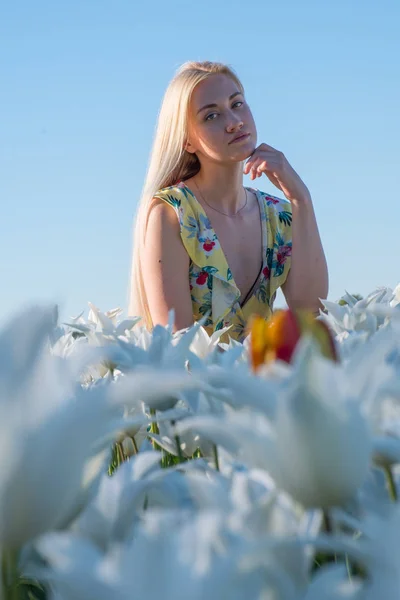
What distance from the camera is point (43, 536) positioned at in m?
0.59

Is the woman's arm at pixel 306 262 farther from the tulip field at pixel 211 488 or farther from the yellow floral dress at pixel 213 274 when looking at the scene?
the tulip field at pixel 211 488

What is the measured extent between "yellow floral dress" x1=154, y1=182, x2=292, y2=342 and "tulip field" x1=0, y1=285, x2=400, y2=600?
328cm

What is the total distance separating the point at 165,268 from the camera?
3916 millimetres

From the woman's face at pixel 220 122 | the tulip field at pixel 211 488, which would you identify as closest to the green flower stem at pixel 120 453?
the tulip field at pixel 211 488

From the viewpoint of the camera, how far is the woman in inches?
157

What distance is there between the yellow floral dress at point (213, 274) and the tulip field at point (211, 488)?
10.8ft

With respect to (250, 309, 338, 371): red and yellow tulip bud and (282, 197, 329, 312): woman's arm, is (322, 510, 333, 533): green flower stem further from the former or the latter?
(282, 197, 329, 312): woman's arm

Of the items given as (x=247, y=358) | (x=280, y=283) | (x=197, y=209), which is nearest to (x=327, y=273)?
(x=280, y=283)

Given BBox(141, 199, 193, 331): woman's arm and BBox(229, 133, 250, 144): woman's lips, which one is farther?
BBox(229, 133, 250, 144): woman's lips

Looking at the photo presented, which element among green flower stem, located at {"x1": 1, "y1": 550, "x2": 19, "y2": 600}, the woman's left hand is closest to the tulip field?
green flower stem, located at {"x1": 1, "y1": 550, "x2": 19, "y2": 600}

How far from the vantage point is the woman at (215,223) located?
400cm

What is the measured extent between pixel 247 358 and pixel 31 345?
61cm

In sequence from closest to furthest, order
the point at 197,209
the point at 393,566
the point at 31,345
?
1. the point at 393,566
2. the point at 31,345
3. the point at 197,209

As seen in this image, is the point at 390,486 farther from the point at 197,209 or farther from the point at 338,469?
the point at 197,209
